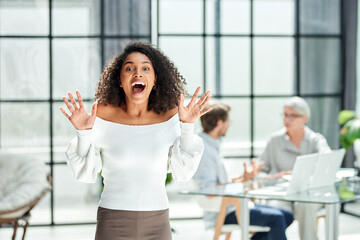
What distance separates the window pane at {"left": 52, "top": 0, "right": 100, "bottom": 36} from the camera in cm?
634

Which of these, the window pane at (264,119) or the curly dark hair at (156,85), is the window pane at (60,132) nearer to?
the window pane at (264,119)

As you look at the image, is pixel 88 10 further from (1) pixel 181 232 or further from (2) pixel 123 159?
(2) pixel 123 159

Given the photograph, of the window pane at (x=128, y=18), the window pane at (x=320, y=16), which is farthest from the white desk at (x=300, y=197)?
the window pane at (x=320, y=16)

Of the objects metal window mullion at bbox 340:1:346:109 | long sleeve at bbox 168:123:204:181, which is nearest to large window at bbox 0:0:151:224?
metal window mullion at bbox 340:1:346:109

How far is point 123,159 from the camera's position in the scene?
2.27 metres

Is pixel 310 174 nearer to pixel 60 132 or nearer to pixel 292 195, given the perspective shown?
pixel 292 195

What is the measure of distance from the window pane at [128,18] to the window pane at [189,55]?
1.12 feet

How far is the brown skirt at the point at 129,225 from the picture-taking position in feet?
7.38

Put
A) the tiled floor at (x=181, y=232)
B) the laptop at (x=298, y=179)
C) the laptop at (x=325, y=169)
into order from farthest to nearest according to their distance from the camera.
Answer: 1. the tiled floor at (x=181, y=232)
2. the laptop at (x=325, y=169)
3. the laptop at (x=298, y=179)

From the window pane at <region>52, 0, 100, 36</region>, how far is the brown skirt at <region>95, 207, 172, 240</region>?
4.33m

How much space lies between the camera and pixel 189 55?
21.4 ft

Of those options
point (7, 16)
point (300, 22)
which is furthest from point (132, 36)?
point (300, 22)

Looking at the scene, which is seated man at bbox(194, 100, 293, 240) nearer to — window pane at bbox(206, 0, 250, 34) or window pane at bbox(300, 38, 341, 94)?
window pane at bbox(206, 0, 250, 34)

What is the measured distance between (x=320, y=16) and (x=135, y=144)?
16.1 ft
